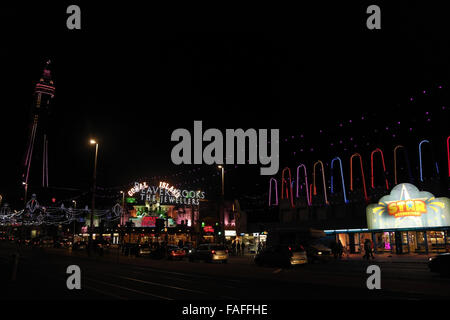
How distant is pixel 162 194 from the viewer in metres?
75.9

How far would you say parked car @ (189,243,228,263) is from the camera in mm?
28781

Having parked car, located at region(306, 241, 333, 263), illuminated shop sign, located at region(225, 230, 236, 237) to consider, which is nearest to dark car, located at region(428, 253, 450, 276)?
parked car, located at region(306, 241, 333, 263)

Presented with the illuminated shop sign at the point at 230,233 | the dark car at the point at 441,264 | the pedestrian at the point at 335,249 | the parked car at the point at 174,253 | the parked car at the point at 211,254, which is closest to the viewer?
the dark car at the point at 441,264

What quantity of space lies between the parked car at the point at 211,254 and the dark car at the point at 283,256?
200 inches

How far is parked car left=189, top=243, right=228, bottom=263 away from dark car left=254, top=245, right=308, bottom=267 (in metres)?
5.09

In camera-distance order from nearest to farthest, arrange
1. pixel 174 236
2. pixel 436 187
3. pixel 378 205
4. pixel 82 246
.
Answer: pixel 436 187
pixel 378 205
pixel 82 246
pixel 174 236

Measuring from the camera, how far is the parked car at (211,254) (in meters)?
28.8

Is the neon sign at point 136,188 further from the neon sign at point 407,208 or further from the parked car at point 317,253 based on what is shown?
the parked car at point 317,253

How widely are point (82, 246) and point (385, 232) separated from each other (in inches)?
1760

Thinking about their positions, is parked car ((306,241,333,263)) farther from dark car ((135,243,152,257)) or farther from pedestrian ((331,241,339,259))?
dark car ((135,243,152,257))

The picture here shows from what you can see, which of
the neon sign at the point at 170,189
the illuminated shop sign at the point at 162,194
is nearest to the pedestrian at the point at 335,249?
the illuminated shop sign at the point at 162,194
